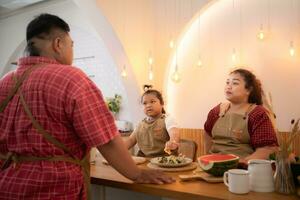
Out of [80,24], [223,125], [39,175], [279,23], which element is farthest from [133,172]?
[80,24]

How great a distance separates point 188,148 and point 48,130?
140 centimetres

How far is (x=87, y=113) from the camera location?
3.75ft

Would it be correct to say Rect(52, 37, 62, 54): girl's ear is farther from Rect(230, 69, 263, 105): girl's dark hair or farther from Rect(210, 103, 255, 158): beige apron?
Rect(230, 69, 263, 105): girl's dark hair

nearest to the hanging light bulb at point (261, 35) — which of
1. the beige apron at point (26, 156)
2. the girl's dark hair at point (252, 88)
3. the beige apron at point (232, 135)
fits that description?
the girl's dark hair at point (252, 88)

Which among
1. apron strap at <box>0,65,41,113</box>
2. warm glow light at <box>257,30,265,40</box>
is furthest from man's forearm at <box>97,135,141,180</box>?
warm glow light at <box>257,30,265,40</box>

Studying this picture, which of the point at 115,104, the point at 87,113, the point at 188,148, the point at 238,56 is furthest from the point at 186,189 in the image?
the point at 115,104

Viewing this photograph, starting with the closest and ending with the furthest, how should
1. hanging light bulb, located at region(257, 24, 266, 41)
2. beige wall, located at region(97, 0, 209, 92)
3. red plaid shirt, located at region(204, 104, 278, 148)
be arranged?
red plaid shirt, located at region(204, 104, 278, 148), hanging light bulb, located at region(257, 24, 266, 41), beige wall, located at region(97, 0, 209, 92)

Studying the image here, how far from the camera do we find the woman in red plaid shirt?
6.64 feet

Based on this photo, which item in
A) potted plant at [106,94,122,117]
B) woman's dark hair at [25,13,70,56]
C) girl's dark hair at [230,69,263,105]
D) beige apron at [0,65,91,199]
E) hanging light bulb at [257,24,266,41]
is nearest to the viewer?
beige apron at [0,65,91,199]

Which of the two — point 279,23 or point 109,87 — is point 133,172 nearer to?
point 279,23

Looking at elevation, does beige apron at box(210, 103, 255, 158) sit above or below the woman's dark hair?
below

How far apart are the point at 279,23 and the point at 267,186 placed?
2.88m

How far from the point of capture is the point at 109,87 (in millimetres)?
5180

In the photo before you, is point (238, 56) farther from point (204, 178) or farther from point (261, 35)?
point (204, 178)
